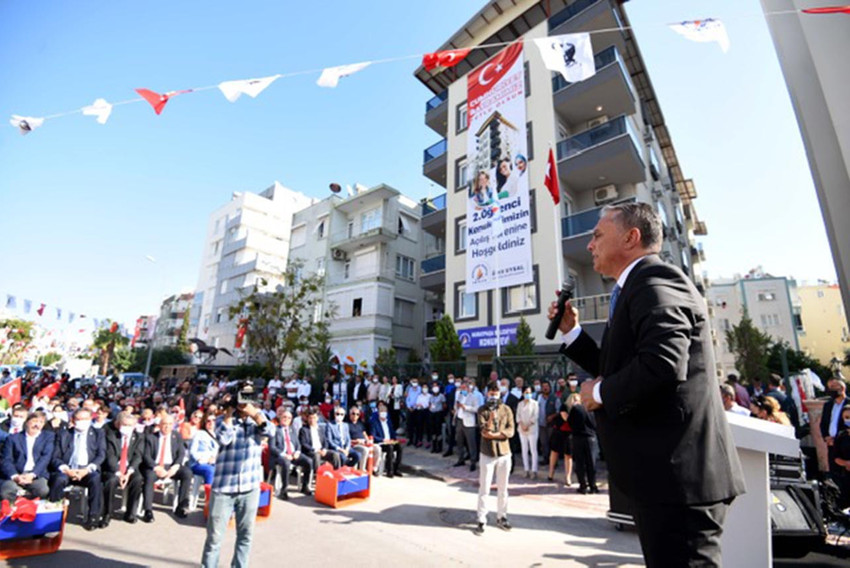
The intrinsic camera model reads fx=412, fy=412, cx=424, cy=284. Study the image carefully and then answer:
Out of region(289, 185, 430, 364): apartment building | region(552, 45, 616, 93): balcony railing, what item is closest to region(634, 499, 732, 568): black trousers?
region(552, 45, 616, 93): balcony railing

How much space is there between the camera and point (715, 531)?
61.1 inches

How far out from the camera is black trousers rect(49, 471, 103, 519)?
251 inches

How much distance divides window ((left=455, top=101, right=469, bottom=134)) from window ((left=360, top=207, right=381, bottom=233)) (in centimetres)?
874

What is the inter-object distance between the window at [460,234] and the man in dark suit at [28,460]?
1739cm

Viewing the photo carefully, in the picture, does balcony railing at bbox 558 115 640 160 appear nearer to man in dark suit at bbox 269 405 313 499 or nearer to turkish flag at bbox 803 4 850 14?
turkish flag at bbox 803 4 850 14

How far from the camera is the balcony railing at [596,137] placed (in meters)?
17.0

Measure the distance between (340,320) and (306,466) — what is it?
19.7 meters

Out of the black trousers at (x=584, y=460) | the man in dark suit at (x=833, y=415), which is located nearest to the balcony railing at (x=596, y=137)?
the man in dark suit at (x=833, y=415)

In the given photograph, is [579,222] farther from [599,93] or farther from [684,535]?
[684,535]

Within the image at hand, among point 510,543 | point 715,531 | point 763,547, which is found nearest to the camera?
point 715,531

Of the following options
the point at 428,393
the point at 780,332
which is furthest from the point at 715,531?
the point at 780,332

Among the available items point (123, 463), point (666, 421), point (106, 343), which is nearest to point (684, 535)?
point (666, 421)

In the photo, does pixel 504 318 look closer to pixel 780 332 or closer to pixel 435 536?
pixel 435 536

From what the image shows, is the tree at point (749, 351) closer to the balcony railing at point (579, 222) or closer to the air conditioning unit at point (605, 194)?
the air conditioning unit at point (605, 194)
